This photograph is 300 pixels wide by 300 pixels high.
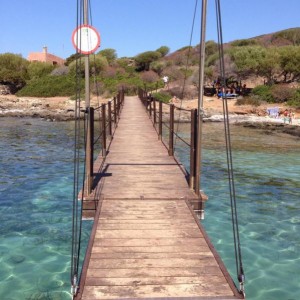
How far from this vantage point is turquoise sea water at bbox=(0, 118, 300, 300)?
19.2 ft

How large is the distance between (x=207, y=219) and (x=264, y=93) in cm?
3333

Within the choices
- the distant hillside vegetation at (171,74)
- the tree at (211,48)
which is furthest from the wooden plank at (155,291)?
the tree at (211,48)

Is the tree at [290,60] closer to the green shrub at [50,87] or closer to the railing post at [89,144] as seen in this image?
the green shrub at [50,87]

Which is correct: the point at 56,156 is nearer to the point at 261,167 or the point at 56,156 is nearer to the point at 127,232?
the point at 261,167

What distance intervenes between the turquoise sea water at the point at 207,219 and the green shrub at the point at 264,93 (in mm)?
21672

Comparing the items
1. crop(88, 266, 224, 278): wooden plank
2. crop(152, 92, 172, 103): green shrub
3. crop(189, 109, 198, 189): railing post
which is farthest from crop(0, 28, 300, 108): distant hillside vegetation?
crop(88, 266, 224, 278): wooden plank

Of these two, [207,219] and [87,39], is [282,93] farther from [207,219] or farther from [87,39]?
[87,39]

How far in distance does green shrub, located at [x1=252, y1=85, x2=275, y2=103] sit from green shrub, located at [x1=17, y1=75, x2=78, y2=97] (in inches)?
903

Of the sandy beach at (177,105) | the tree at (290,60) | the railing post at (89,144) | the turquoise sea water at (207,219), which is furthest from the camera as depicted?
the tree at (290,60)

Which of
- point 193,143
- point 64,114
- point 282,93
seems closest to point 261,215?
point 193,143

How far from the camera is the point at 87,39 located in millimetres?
5926

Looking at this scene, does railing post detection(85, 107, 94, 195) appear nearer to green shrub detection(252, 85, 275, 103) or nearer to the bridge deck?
the bridge deck

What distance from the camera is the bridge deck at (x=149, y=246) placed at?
396 centimetres

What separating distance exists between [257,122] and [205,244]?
85.0 feet
